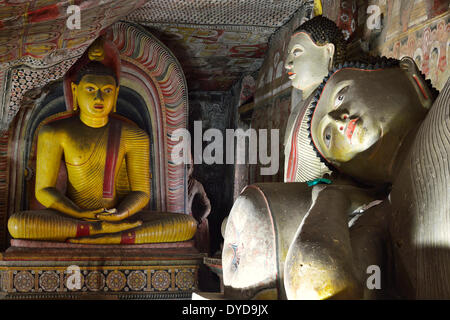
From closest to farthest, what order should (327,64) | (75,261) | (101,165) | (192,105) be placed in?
(327,64) → (75,261) → (101,165) → (192,105)

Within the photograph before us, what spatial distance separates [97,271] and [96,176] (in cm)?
98

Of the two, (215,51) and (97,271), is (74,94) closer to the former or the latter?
(215,51)

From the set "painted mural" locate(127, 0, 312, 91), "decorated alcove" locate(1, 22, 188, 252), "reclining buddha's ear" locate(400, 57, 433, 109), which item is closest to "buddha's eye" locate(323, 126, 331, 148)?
"reclining buddha's ear" locate(400, 57, 433, 109)

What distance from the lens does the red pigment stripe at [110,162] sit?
527 cm

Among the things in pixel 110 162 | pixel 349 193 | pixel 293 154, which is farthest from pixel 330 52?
pixel 110 162

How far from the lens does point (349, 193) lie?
7.10 ft

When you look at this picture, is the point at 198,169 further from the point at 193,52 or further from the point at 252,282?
the point at 252,282

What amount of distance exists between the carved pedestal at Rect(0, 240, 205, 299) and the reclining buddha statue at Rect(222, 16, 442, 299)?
2.43 metres

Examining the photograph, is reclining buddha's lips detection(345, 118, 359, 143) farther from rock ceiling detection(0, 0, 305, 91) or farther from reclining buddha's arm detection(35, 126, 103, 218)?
reclining buddha's arm detection(35, 126, 103, 218)

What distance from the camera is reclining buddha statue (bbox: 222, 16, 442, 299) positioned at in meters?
2.02

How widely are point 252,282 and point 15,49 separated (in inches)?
109

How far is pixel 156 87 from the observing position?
5.97 m

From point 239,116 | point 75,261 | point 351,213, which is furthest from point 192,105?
point 351,213

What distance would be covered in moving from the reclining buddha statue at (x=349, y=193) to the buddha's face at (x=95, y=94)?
10.1ft
